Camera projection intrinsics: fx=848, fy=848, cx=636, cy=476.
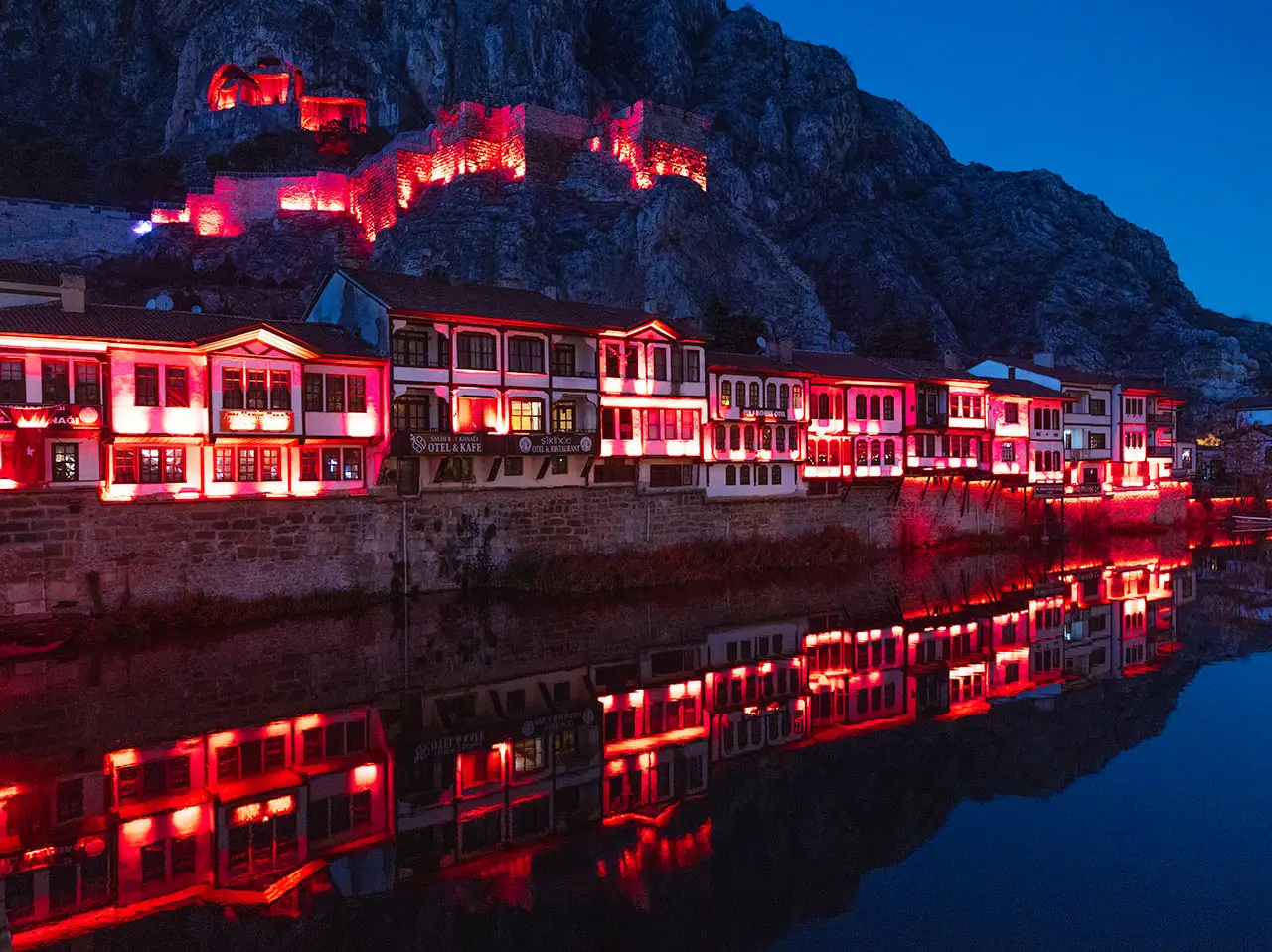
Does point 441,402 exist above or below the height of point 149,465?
above

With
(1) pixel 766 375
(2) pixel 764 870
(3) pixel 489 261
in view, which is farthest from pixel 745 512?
(3) pixel 489 261

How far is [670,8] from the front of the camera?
116875 millimetres

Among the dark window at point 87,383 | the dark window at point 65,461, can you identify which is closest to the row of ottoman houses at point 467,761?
the dark window at point 65,461

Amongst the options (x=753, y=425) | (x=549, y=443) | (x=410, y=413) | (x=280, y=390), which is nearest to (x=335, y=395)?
(x=280, y=390)

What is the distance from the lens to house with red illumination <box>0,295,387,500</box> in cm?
2516

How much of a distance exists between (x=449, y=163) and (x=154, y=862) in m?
83.0

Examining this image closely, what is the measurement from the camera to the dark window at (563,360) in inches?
1375

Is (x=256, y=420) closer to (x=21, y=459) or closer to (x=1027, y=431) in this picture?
(x=21, y=459)

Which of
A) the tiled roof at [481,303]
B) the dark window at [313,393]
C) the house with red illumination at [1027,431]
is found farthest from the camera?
the house with red illumination at [1027,431]

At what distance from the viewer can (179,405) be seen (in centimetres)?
2723

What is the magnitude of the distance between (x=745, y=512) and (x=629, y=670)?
62.2 ft

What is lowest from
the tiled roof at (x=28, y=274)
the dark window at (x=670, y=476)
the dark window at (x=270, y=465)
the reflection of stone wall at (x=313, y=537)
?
the reflection of stone wall at (x=313, y=537)

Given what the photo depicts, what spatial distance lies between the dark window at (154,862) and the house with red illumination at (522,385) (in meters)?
18.9

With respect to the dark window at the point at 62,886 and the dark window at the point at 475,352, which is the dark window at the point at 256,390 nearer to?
the dark window at the point at 475,352
